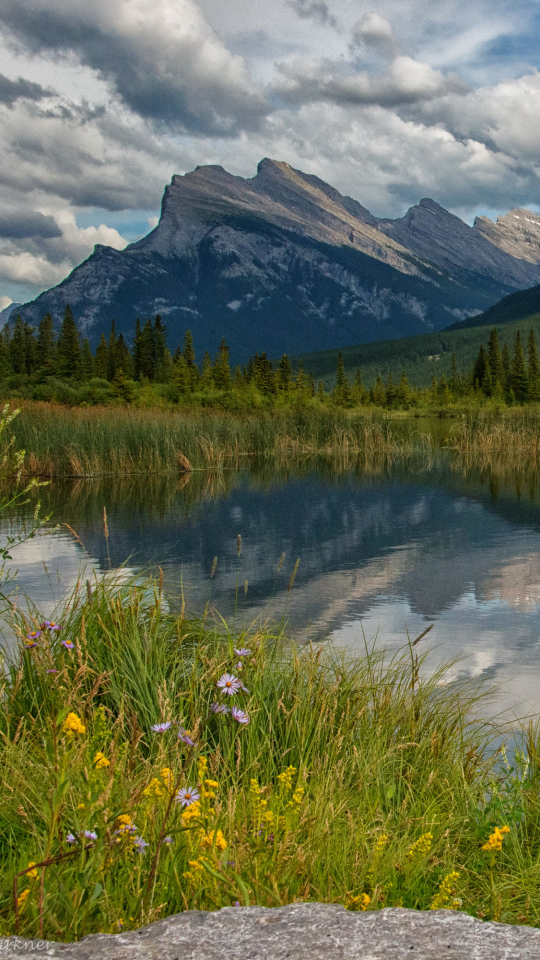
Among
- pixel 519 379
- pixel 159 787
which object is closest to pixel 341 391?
pixel 519 379

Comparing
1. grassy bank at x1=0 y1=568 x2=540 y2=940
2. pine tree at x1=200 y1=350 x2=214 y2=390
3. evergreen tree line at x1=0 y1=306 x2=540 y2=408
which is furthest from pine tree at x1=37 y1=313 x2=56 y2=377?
grassy bank at x1=0 y1=568 x2=540 y2=940

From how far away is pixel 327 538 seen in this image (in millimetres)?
14406

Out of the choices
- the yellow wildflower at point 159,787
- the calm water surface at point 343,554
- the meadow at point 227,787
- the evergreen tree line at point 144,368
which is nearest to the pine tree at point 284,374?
the evergreen tree line at point 144,368

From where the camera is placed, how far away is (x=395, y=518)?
1655 centimetres

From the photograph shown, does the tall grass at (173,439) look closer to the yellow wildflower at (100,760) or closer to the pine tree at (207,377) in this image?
the pine tree at (207,377)

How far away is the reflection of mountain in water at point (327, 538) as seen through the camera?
9984 millimetres

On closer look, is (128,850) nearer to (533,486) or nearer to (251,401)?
(533,486)

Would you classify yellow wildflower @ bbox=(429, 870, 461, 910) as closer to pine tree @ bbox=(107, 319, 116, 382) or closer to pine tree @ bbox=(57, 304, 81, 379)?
pine tree @ bbox=(57, 304, 81, 379)

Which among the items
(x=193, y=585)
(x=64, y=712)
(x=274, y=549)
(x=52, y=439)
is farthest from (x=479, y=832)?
(x=52, y=439)

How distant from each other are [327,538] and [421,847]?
468 inches

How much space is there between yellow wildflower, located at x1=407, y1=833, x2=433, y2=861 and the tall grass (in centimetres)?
2099

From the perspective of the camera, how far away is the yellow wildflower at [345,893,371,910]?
2158 millimetres

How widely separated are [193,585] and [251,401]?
3392 cm

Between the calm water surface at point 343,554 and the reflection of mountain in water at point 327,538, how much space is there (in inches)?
1.4
